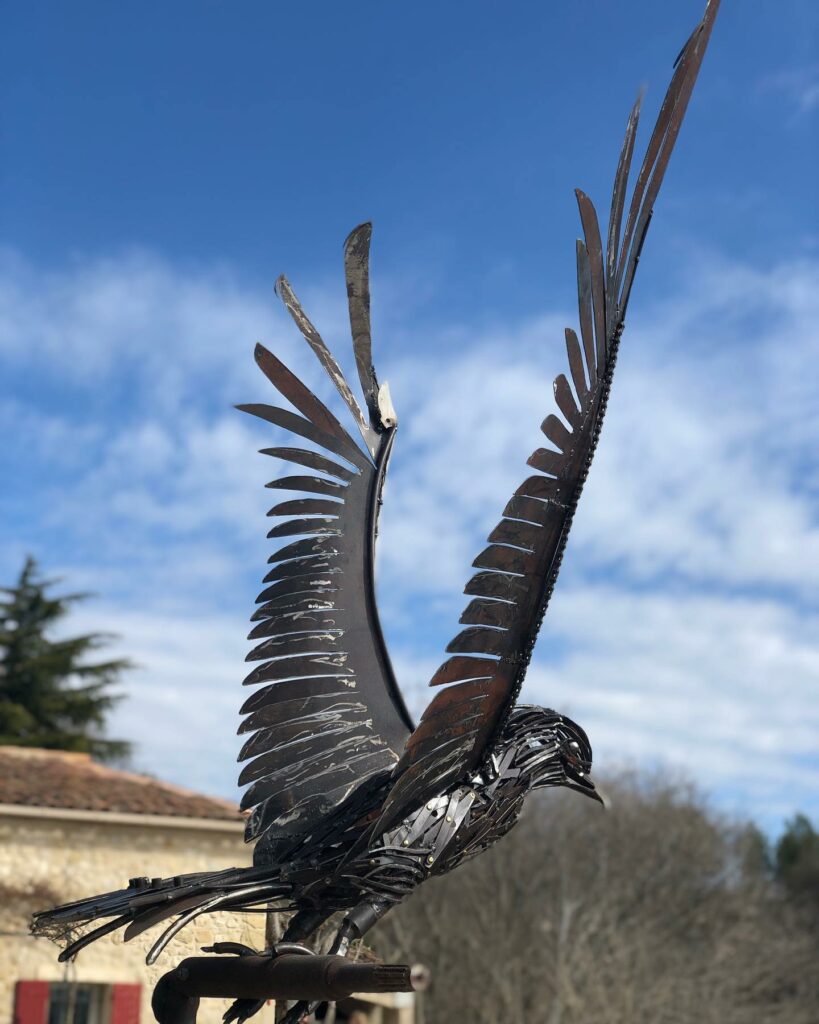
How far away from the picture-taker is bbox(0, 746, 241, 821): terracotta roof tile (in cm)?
1205

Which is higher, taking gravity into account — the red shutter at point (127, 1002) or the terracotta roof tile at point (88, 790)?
the terracotta roof tile at point (88, 790)

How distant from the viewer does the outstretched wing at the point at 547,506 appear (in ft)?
13.1

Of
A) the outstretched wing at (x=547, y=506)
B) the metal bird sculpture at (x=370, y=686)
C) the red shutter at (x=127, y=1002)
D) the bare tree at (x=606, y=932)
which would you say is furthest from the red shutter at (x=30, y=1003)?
the bare tree at (x=606, y=932)

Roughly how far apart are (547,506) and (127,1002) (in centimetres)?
644

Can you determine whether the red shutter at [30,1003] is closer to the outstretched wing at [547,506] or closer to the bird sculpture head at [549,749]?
the bird sculpture head at [549,749]

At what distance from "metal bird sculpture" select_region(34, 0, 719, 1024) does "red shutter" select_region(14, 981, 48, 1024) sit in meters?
6.73

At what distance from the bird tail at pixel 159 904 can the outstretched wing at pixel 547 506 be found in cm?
49

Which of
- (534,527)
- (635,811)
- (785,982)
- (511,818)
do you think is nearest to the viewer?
(534,527)

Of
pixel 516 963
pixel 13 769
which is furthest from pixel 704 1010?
pixel 13 769

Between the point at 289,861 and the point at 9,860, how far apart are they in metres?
8.44

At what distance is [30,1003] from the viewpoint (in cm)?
1032

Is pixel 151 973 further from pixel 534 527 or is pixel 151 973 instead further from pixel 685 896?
pixel 685 896

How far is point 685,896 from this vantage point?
26422mm

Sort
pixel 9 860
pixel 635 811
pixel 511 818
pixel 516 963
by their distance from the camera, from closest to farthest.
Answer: pixel 511 818 → pixel 9 860 → pixel 516 963 → pixel 635 811
